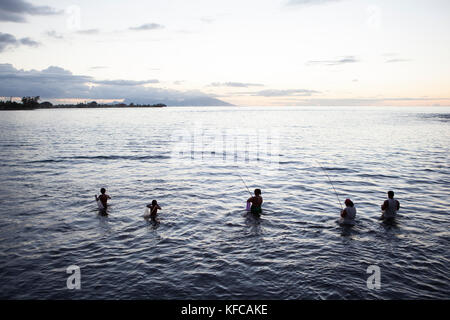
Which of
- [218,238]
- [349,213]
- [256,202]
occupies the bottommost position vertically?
[218,238]

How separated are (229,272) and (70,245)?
7.58m

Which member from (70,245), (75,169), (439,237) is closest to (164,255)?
(70,245)

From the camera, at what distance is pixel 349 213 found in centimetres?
1494

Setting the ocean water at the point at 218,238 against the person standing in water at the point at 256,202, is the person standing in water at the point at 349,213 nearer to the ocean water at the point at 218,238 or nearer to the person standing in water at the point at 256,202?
the ocean water at the point at 218,238

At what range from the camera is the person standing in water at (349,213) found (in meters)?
14.9

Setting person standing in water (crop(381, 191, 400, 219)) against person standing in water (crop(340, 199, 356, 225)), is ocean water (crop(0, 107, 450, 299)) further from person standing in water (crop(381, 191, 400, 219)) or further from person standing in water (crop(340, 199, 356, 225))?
person standing in water (crop(381, 191, 400, 219))

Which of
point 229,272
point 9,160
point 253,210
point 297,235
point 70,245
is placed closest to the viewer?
point 229,272

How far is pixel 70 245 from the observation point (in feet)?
43.5

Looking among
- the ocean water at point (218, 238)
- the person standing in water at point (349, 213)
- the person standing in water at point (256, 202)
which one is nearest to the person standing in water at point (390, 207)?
the ocean water at point (218, 238)

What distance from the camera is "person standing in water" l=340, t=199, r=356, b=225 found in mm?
14852

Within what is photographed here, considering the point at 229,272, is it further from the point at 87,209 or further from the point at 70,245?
the point at 87,209

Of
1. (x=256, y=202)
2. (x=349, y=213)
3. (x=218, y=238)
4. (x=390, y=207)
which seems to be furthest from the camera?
(x=256, y=202)

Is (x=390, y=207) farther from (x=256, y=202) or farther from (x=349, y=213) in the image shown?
(x=256, y=202)

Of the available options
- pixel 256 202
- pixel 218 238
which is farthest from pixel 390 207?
pixel 218 238
